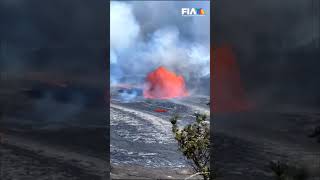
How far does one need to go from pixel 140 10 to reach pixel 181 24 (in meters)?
0.44

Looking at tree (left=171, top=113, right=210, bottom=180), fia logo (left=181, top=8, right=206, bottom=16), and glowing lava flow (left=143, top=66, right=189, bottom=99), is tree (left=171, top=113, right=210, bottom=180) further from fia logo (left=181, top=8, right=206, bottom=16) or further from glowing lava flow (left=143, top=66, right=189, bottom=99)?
fia logo (left=181, top=8, right=206, bottom=16)

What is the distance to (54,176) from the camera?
10.3ft

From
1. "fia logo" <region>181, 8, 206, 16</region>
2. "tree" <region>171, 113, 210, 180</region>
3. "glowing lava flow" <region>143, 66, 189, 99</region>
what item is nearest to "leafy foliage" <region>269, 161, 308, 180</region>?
"tree" <region>171, 113, 210, 180</region>

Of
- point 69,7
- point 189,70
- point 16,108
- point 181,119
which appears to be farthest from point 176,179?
point 69,7

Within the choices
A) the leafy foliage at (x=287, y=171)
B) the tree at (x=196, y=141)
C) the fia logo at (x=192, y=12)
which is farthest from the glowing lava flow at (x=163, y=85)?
the leafy foliage at (x=287, y=171)

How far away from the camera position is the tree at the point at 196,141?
3645 mm

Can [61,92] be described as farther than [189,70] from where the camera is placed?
No

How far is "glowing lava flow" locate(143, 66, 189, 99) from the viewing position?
13.1 ft

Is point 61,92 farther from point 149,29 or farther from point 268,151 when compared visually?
point 268,151

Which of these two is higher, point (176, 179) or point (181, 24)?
point (181, 24)

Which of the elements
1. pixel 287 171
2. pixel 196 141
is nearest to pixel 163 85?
pixel 196 141

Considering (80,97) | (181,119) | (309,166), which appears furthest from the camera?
(181,119)

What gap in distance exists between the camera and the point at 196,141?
143 inches

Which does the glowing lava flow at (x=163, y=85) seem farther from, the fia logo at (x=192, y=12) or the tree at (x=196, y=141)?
the fia logo at (x=192, y=12)
